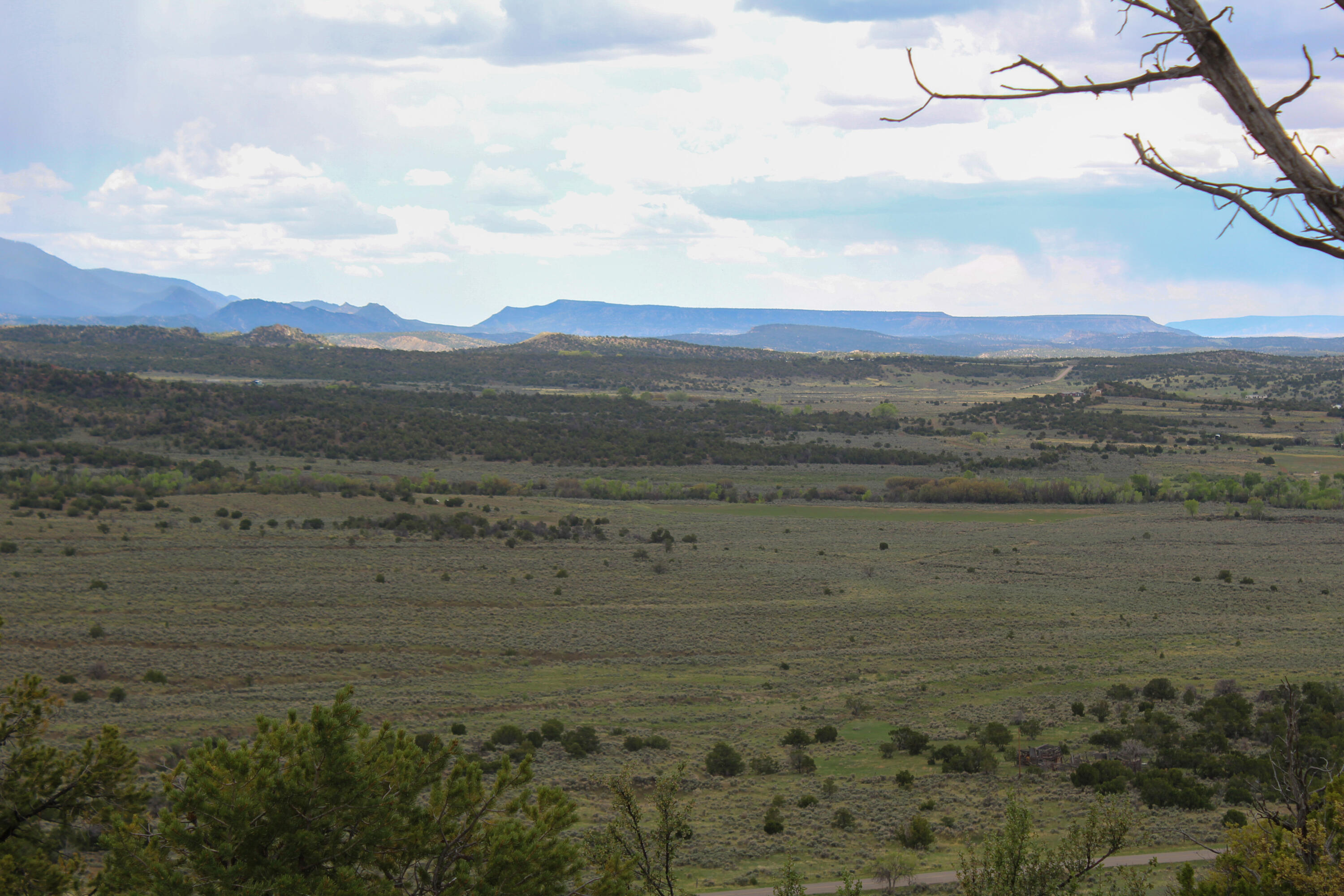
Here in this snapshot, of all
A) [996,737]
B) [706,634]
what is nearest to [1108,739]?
[996,737]

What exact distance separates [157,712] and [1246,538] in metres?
53.7

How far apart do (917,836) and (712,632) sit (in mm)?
18384

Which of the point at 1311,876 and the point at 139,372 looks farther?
the point at 139,372

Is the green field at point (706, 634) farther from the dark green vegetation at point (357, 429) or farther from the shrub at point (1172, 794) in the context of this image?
the dark green vegetation at point (357, 429)

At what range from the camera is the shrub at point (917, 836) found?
17531 millimetres

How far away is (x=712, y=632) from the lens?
35812 mm

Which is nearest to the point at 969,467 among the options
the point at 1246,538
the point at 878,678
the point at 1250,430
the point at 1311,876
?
the point at 1246,538

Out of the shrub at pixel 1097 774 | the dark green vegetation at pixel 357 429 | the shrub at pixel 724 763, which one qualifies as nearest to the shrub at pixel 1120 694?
the shrub at pixel 1097 774

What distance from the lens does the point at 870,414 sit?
120 meters

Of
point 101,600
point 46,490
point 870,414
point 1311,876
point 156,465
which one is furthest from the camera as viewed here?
point 870,414

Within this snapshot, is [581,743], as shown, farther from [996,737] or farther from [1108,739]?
[1108,739]

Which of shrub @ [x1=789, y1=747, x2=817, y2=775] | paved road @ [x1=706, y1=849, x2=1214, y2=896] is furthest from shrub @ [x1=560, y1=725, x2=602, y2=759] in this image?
paved road @ [x1=706, y1=849, x2=1214, y2=896]

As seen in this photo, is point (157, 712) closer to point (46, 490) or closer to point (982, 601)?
point (982, 601)

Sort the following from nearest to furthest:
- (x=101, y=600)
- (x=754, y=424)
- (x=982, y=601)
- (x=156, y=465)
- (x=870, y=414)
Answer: (x=101, y=600), (x=982, y=601), (x=156, y=465), (x=754, y=424), (x=870, y=414)
